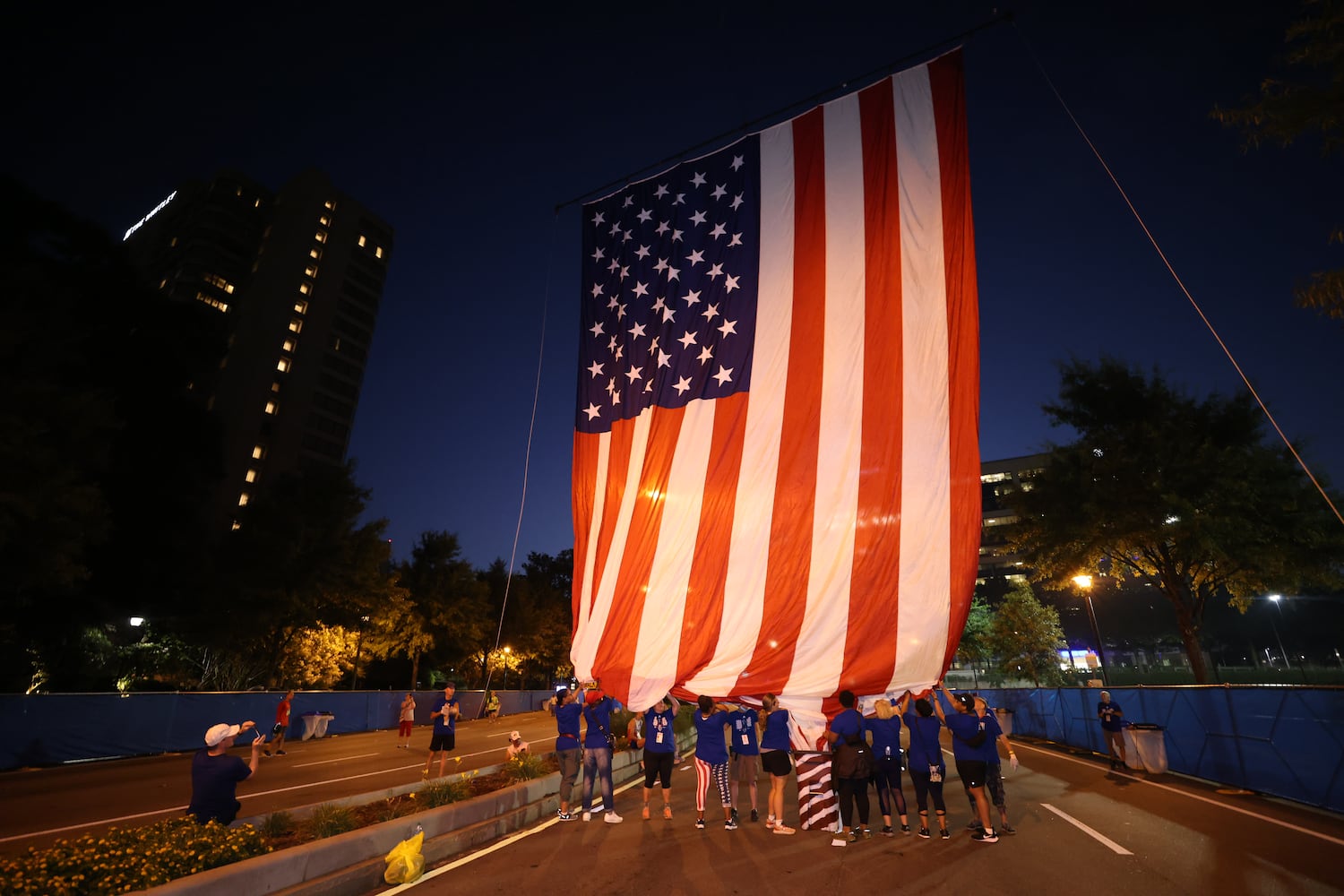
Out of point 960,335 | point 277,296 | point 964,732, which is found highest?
point 277,296

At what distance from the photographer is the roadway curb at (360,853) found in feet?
16.1

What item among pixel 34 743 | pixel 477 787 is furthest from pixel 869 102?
pixel 34 743

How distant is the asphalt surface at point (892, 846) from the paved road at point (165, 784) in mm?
71

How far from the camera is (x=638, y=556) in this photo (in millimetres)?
7844

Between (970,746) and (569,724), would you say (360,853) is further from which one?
(970,746)

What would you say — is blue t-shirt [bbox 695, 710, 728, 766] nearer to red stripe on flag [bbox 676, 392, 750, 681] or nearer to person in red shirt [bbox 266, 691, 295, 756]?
red stripe on flag [bbox 676, 392, 750, 681]

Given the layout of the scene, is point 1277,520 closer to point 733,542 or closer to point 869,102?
point 869,102

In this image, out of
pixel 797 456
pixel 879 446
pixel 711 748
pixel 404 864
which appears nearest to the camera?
pixel 404 864

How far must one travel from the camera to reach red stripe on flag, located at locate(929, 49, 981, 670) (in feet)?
21.8

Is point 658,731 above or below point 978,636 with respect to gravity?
below

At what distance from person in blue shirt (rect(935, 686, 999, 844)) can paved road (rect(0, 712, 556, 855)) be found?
10043 mm

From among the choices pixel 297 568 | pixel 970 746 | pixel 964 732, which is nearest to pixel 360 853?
pixel 964 732

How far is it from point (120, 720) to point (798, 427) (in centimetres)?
2095

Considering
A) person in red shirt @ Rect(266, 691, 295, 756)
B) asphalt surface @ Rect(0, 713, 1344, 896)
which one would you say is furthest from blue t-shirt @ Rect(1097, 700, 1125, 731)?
person in red shirt @ Rect(266, 691, 295, 756)
